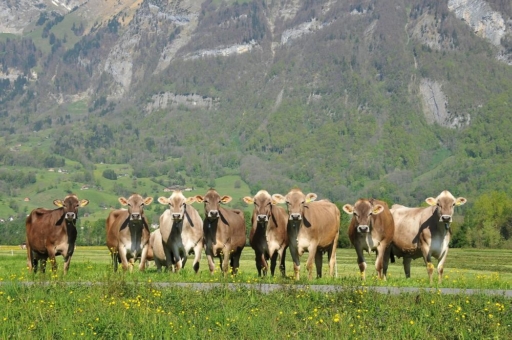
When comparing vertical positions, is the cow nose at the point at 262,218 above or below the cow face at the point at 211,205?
below

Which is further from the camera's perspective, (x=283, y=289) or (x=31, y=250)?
(x=31, y=250)

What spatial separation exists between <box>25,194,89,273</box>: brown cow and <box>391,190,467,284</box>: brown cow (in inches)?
588

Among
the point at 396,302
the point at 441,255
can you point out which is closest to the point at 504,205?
the point at 441,255

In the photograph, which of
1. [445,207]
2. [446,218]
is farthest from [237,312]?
[445,207]

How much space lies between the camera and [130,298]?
23609mm

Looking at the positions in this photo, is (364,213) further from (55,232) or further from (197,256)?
(55,232)

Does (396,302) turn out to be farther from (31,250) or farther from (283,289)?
(31,250)

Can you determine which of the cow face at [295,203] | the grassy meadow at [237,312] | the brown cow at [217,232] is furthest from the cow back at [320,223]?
the grassy meadow at [237,312]

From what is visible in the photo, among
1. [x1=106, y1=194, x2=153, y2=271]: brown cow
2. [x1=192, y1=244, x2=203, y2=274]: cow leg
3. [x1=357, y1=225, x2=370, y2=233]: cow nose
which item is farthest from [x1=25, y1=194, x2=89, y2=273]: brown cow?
[x1=357, y1=225, x2=370, y2=233]: cow nose

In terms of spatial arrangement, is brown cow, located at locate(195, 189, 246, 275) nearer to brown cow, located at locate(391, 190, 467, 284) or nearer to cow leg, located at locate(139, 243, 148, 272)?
cow leg, located at locate(139, 243, 148, 272)

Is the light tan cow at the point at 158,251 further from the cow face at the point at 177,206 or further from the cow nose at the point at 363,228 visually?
the cow nose at the point at 363,228

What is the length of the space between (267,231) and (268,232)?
0.07 meters

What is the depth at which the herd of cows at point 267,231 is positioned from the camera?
3256cm

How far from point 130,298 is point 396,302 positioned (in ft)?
26.8
